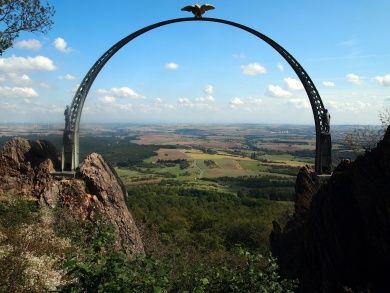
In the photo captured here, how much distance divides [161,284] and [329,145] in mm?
12967

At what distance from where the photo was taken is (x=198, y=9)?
17.4 m

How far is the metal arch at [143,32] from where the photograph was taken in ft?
58.1

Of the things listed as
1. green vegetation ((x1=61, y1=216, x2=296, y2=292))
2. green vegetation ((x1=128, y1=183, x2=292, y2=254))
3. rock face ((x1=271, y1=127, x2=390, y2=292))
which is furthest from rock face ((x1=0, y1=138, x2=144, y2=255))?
green vegetation ((x1=128, y1=183, x2=292, y2=254))

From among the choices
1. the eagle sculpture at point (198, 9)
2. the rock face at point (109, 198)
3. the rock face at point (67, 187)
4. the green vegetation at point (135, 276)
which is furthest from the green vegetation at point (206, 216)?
the green vegetation at point (135, 276)

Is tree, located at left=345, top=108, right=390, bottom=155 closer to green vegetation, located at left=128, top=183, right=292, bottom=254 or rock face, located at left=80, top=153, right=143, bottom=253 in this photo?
rock face, located at left=80, top=153, right=143, bottom=253

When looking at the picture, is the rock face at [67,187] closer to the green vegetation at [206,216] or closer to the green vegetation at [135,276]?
the green vegetation at [135,276]

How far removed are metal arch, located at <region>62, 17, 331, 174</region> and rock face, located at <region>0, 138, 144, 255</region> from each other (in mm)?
858

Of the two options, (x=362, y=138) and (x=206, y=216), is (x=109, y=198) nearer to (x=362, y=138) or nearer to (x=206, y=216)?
(x=362, y=138)

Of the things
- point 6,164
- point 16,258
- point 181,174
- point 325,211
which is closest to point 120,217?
point 6,164

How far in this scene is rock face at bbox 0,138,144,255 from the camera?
52.1 feet

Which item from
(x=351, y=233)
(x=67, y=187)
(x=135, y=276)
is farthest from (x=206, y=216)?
(x=135, y=276)

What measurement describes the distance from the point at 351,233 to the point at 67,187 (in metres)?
10.5

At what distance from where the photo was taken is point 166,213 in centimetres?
6262

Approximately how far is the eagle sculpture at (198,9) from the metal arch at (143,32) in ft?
0.87
